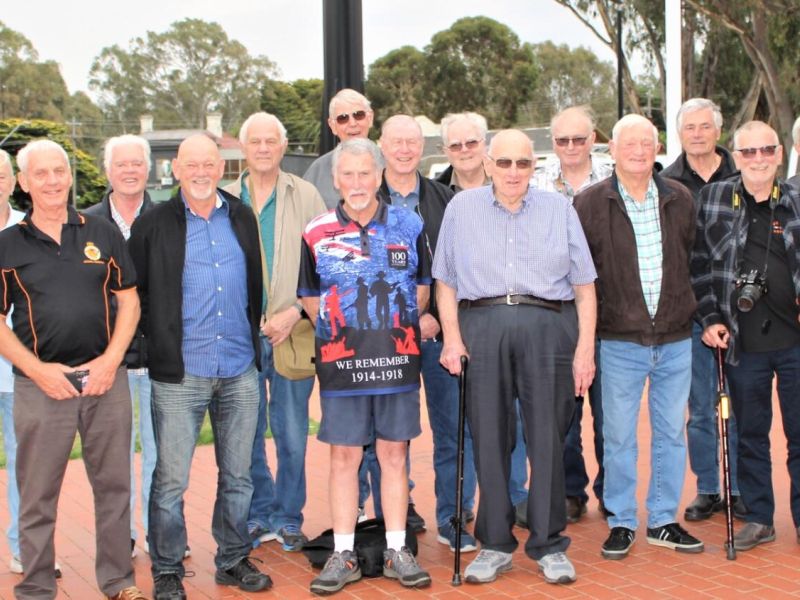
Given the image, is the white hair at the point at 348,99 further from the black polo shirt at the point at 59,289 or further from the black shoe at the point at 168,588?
the black shoe at the point at 168,588

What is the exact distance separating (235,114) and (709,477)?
87.7m

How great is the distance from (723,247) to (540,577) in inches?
76.9

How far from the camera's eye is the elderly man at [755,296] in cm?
563

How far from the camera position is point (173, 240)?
16.7 feet

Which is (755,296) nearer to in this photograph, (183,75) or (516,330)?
(516,330)

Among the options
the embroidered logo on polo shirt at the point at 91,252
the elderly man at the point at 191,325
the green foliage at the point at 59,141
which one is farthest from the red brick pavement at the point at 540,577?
the green foliage at the point at 59,141

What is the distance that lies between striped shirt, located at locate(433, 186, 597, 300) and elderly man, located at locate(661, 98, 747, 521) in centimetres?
137

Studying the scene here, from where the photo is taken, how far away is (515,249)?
17.2ft

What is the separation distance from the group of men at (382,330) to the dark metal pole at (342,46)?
117 centimetres

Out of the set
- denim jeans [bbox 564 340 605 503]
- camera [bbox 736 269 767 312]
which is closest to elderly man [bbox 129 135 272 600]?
denim jeans [bbox 564 340 605 503]

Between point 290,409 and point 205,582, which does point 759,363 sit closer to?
point 290,409

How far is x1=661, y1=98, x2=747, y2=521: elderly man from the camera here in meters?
6.39

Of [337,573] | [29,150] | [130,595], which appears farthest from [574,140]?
[130,595]

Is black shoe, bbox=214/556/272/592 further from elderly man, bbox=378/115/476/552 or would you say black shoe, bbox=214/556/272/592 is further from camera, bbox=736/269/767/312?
camera, bbox=736/269/767/312
